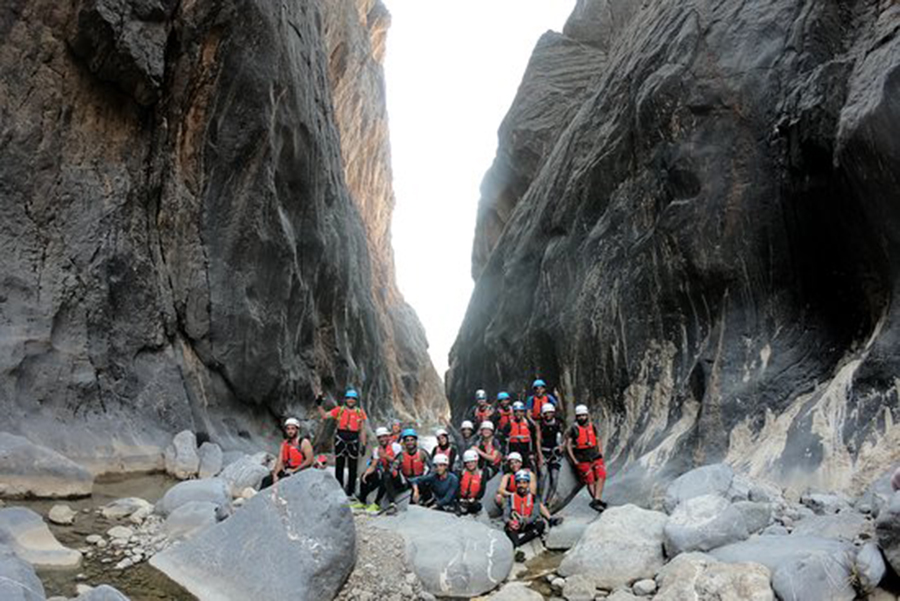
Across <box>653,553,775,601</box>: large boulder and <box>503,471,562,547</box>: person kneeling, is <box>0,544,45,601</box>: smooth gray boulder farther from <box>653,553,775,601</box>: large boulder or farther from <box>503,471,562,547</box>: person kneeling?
<box>503,471,562,547</box>: person kneeling

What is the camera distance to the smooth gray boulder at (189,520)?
Result: 9.66 meters

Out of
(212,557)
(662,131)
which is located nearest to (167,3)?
(662,131)

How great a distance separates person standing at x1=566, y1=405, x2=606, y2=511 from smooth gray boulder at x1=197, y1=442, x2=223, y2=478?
686 centimetres

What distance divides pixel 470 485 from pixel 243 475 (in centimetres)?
411

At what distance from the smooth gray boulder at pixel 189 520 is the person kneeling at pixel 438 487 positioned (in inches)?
127

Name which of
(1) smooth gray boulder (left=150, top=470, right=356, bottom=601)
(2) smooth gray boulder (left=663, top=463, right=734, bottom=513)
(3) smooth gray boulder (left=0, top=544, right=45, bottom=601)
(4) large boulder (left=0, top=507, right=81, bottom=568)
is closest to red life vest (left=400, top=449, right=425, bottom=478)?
(1) smooth gray boulder (left=150, top=470, right=356, bottom=601)

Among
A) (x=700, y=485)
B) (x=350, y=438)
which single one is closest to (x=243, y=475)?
(x=350, y=438)

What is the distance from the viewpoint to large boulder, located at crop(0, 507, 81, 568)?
8.10m

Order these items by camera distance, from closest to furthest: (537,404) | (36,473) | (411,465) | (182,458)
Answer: (36,473)
(411,465)
(182,458)
(537,404)

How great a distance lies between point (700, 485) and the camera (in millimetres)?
9875

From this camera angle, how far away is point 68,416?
13141mm

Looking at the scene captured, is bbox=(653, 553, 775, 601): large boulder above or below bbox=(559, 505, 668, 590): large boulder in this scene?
above

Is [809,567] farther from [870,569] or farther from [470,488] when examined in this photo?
[470,488]

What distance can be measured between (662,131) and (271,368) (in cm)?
1186
